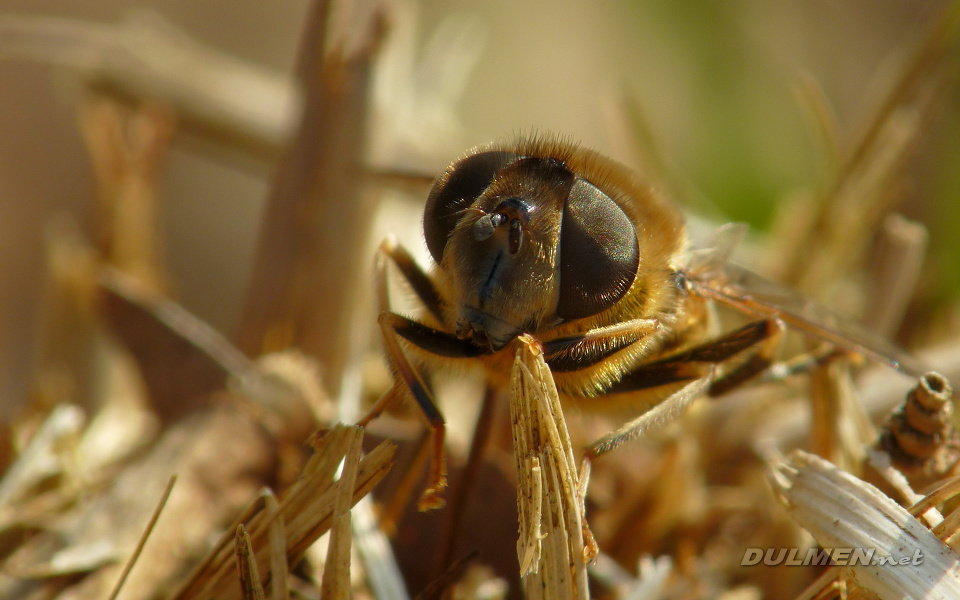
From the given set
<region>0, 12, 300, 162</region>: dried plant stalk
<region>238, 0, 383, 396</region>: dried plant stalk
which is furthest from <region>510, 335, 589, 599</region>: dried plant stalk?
<region>0, 12, 300, 162</region>: dried plant stalk

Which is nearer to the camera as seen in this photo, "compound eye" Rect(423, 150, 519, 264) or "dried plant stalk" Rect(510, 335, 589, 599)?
"dried plant stalk" Rect(510, 335, 589, 599)

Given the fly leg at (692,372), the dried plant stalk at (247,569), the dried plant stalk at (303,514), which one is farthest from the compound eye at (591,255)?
the dried plant stalk at (247,569)

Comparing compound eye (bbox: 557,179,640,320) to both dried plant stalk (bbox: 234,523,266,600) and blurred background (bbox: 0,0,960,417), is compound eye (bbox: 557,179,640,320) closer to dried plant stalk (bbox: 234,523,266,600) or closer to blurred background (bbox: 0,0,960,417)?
dried plant stalk (bbox: 234,523,266,600)

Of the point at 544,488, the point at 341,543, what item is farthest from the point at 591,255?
the point at 341,543

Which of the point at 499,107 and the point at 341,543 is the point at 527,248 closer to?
the point at 341,543

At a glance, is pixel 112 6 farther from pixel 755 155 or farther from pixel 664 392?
pixel 664 392
